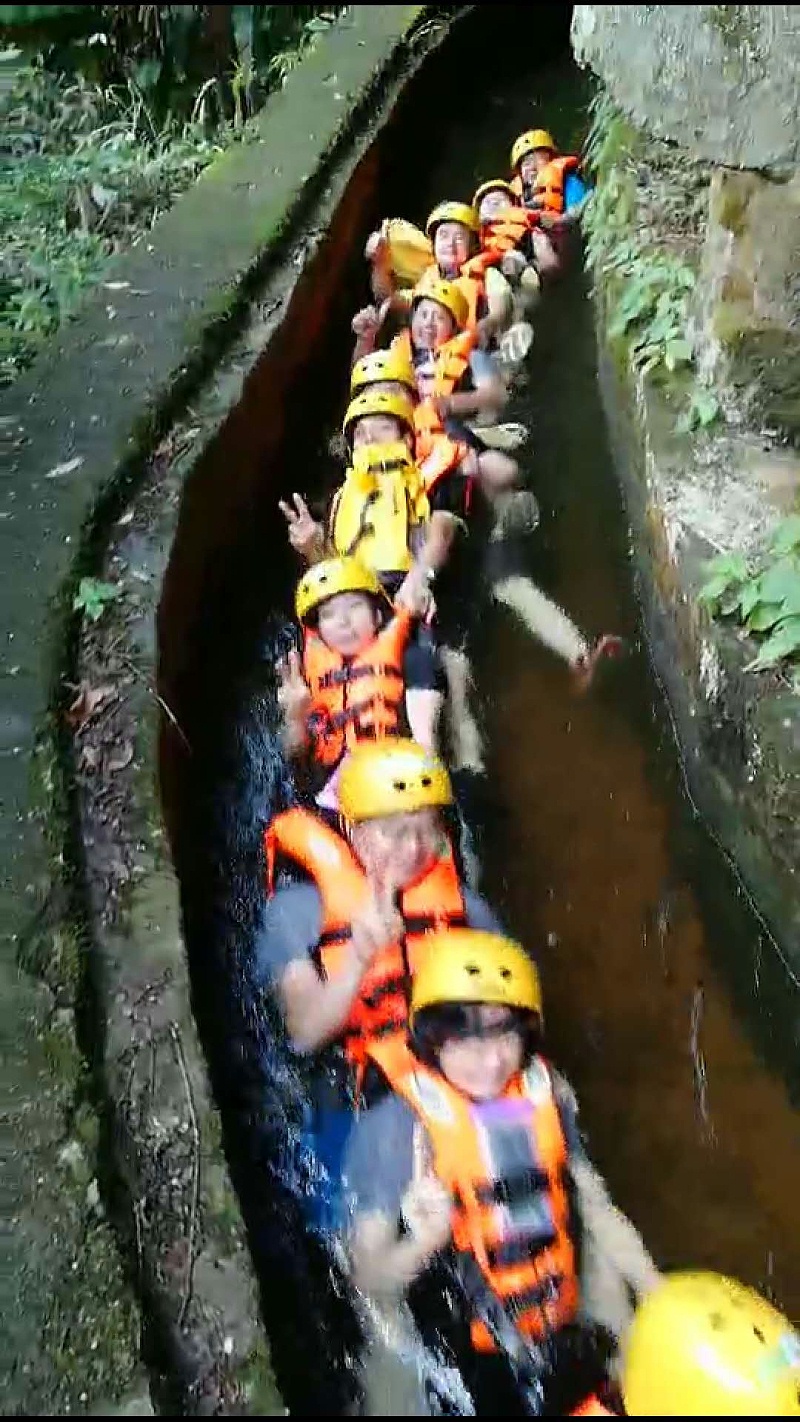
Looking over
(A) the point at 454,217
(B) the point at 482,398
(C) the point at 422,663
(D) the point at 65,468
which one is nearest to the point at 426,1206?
(C) the point at 422,663

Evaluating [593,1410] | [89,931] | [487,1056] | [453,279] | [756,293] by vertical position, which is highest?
[756,293]

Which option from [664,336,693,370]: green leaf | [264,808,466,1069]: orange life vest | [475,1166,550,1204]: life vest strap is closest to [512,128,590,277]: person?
[664,336,693,370]: green leaf

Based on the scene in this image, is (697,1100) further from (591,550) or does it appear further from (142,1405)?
(591,550)

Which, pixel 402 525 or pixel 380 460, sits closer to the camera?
pixel 402 525

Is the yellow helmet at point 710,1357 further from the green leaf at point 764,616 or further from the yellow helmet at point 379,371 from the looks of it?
the yellow helmet at point 379,371

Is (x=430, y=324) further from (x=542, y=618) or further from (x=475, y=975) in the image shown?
(x=475, y=975)

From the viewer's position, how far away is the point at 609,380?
18.8ft

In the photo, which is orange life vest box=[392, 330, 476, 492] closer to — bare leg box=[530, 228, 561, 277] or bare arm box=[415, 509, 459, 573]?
bare arm box=[415, 509, 459, 573]

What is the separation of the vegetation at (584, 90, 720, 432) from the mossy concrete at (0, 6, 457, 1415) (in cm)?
156

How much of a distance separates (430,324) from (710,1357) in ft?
18.6

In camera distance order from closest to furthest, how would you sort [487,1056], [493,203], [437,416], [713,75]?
[713,75]
[487,1056]
[437,416]
[493,203]

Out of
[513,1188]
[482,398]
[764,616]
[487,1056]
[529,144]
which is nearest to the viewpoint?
[513,1188]

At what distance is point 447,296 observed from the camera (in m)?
6.81

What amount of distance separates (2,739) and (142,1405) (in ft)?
5.59
